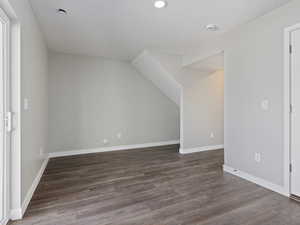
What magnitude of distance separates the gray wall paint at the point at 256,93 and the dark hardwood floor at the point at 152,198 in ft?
1.26

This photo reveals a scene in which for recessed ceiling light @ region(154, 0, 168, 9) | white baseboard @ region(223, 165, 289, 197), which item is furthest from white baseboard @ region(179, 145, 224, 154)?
recessed ceiling light @ region(154, 0, 168, 9)

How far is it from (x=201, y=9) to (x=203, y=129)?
2897mm

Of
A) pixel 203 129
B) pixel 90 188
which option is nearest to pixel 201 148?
pixel 203 129

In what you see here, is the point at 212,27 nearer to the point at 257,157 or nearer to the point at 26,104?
the point at 257,157

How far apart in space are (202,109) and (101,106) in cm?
263

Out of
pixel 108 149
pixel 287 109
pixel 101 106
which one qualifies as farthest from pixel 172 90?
pixel 287 109

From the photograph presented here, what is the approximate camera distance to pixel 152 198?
2111mm

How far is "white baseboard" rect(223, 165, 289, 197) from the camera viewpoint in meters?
2.23

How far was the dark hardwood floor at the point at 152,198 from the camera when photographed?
1.72 metres

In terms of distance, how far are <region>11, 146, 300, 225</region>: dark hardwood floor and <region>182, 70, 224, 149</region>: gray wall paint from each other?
1047 millimetres

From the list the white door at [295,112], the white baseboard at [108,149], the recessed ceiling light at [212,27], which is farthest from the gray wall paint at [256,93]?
the white baseboard at [108,149]

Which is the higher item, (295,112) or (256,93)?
(256,93)

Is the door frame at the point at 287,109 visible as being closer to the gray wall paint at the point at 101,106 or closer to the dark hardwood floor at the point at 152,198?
the dark hardwood floor at the point at 152,198

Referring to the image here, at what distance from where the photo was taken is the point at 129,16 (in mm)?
2461
